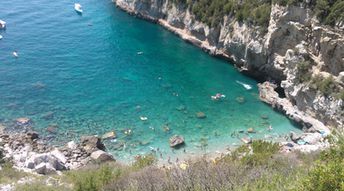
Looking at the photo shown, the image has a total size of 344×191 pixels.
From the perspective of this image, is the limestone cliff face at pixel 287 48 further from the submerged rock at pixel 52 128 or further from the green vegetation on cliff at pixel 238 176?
the submerged rock at pixel 52 128

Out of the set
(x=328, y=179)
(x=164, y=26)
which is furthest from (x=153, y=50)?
(x=328, y=179)

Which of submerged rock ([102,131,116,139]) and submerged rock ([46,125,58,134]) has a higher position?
submerged rock ([102,131,116,139])

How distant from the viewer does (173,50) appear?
83.1 meters

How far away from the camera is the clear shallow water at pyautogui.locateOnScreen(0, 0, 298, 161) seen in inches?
2314

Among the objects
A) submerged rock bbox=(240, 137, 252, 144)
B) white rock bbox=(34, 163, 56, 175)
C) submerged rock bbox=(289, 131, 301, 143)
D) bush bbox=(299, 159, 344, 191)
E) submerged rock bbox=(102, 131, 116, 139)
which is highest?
bush bbox=(299, 159, 344, 191)

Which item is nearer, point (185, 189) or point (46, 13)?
point (185, 189)

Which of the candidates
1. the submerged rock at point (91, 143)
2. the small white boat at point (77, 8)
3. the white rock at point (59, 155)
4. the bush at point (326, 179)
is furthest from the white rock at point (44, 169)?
the small white boat at point (77, 8)

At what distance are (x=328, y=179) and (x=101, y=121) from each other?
41410 mm

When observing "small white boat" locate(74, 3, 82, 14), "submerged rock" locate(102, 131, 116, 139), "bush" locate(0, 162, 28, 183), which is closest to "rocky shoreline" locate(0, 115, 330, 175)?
"submerged rock" locate(102, 131, 116, 139)

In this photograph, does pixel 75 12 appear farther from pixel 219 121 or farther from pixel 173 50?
pixel 219 121

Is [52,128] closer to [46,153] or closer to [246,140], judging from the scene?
[46,153]

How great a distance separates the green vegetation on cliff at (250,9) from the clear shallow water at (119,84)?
6752mm

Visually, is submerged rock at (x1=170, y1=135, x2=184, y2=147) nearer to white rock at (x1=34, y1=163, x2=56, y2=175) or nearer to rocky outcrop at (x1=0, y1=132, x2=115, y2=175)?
rocky outcrop at (x1=0, y1=132, x2=115, y2=175)

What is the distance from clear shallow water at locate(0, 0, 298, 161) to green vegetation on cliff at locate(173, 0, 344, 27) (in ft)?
22.2
